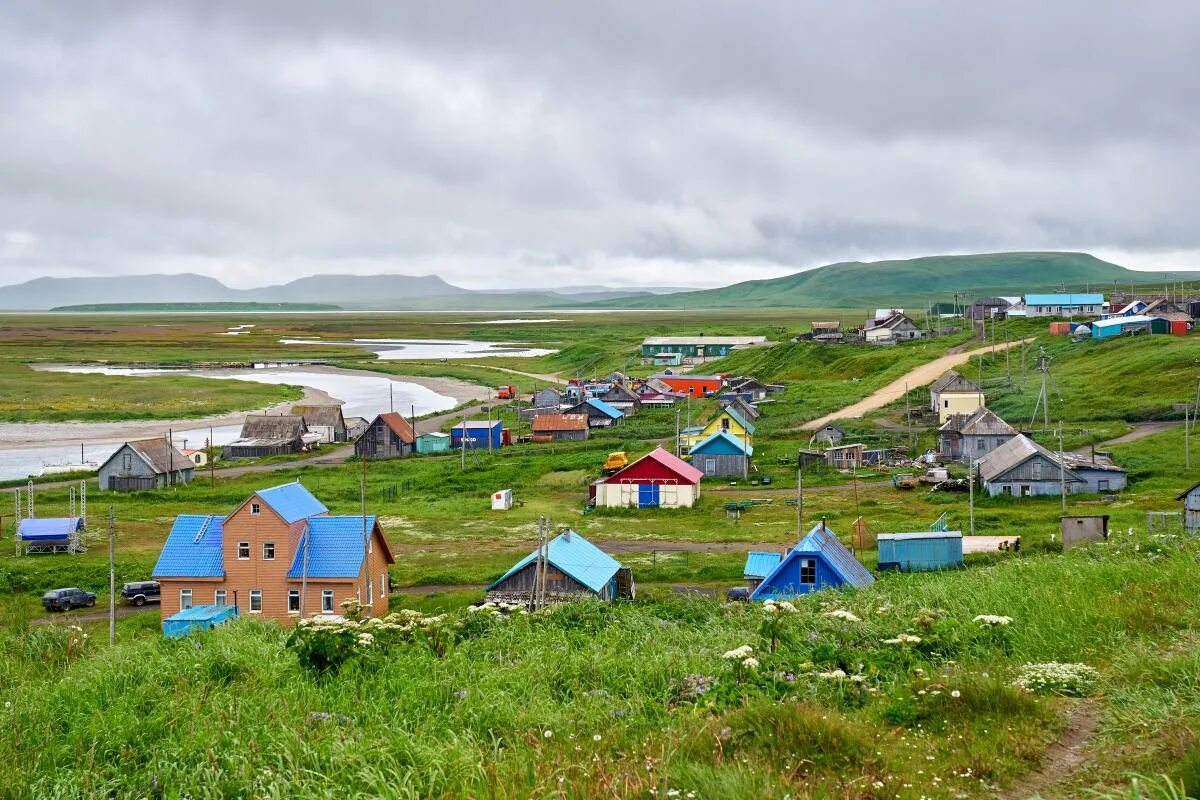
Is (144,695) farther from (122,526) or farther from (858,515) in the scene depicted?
(122,526)

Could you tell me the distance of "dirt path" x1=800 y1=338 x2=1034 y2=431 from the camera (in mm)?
70312

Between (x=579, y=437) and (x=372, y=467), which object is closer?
(x=372, y=467)

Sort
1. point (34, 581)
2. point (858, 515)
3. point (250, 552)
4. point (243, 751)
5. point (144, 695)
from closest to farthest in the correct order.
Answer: point (243, 751) → point (144, 695) → point (250, 552) → point (34, 581) → point (858, 515)

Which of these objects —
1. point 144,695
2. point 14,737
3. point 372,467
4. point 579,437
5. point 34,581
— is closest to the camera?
point 14,737

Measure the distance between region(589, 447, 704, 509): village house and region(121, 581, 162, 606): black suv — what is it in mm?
21292

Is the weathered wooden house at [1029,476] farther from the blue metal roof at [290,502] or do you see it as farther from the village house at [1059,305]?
the village house at [1059,305]

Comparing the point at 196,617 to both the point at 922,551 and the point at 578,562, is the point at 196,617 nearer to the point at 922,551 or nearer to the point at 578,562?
the point at 578,562

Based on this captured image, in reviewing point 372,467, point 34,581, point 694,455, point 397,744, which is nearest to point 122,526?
point 34,581

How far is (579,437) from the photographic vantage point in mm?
69375

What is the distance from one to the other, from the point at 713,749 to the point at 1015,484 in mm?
42489

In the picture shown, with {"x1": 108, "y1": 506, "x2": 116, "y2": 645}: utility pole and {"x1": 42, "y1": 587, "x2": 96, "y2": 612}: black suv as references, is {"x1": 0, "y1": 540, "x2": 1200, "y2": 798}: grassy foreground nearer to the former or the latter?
{"x1": 108, "y1": 506, "x2": 116, "y2": 645}: utility pole

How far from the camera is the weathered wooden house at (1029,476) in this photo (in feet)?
145

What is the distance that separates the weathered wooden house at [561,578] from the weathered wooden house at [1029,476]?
83.3ft

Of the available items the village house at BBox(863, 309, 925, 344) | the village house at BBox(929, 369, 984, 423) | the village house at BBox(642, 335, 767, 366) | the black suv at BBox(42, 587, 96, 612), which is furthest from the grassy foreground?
the village house at BBox(642, 335, 767, 366)
